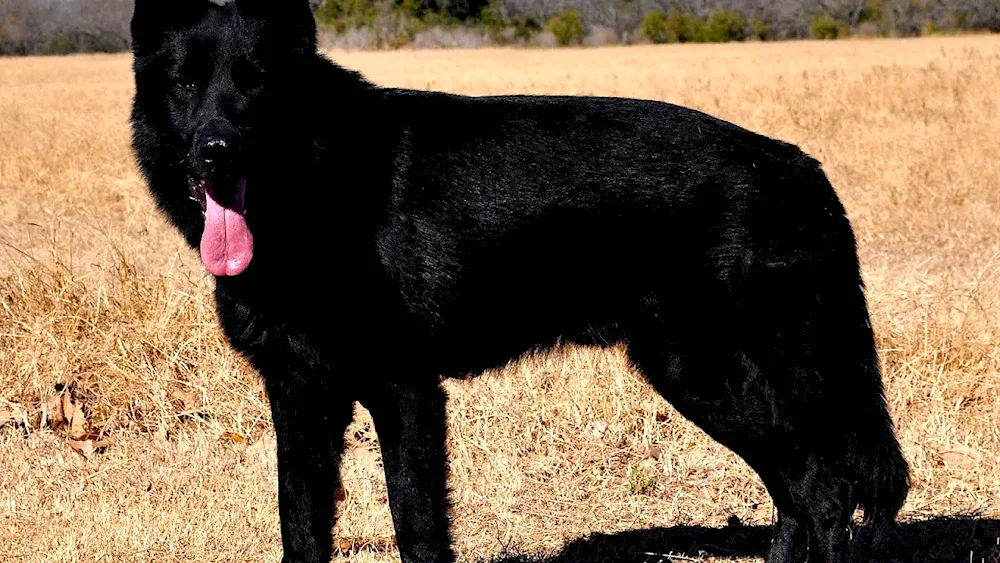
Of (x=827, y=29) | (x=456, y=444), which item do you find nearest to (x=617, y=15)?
(x=827, y=29)

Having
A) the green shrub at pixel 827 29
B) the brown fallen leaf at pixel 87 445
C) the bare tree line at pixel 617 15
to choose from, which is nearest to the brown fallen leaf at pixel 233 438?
the brown fallen leaf at pixel 87 445

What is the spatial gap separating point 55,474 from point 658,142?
3.24 metres

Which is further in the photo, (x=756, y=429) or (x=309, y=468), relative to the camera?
(x=756, y=429)

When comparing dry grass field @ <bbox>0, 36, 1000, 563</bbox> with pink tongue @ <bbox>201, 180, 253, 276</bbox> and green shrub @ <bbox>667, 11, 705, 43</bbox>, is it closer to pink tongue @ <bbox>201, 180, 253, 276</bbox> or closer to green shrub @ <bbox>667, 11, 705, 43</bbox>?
pink tongue @ <bbox>201, 180, 253, 276</bbox>

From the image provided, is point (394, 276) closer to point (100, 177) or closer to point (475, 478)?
point (475, 478)

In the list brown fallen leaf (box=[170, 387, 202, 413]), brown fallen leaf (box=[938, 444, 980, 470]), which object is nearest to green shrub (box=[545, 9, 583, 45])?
brown fallen leaf (box=[170, 387, 202, 413])

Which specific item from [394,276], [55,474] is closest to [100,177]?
[55,474]

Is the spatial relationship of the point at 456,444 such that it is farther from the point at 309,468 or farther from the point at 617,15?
the point at 617,15

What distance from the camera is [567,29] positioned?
6141 centimetres

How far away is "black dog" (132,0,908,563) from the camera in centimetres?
351

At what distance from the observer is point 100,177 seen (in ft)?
42.3

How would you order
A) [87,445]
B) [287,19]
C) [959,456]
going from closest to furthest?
[287,19]
[959,456]
[87,445]

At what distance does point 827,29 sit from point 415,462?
200ft

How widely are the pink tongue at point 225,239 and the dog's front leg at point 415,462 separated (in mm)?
642
